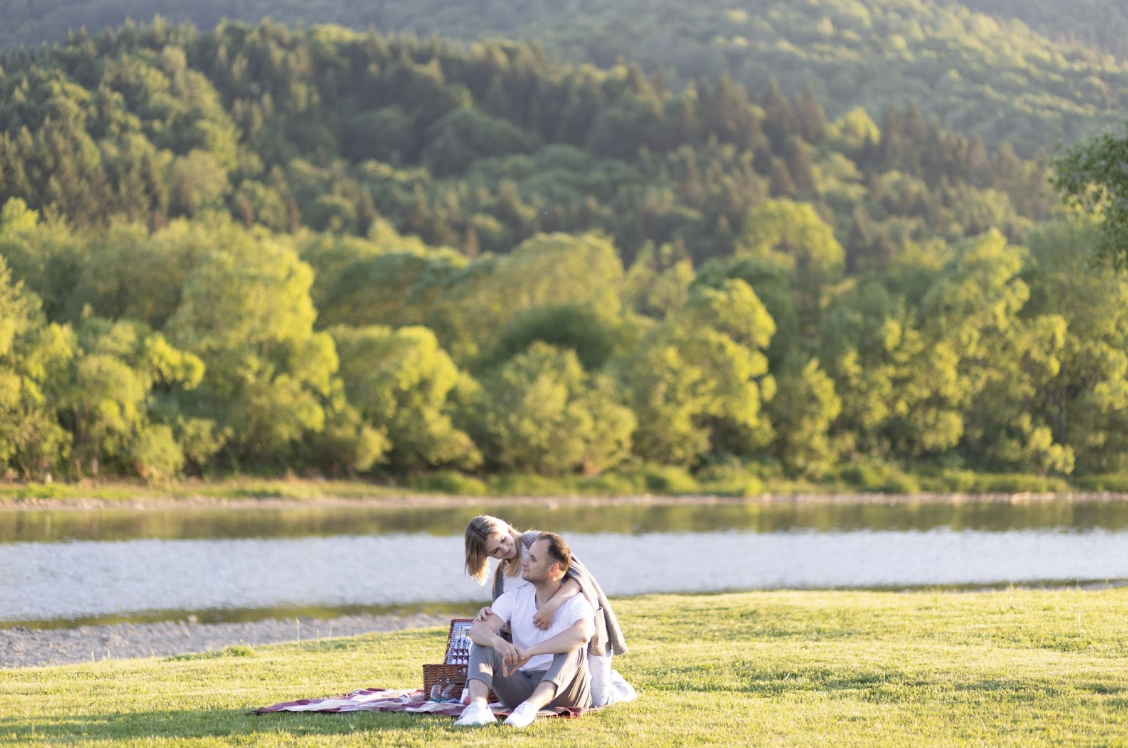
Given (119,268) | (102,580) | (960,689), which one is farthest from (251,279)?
→ (960,689)

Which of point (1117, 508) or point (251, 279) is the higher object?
point (251, 279)

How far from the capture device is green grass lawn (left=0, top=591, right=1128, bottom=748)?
34.4ft

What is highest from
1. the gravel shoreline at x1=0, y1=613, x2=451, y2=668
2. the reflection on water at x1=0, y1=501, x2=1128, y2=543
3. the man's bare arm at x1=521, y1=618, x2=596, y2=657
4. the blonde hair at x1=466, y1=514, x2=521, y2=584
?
the blonde hair at x1=466, y1=514, x2=521, y2=584

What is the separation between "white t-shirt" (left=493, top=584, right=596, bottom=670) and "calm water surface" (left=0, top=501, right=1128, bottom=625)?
22.1 metres

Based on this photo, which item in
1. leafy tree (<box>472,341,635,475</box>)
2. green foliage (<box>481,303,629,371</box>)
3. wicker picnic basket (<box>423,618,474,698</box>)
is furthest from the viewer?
green foliage (<box>481,303,629,371</box>)

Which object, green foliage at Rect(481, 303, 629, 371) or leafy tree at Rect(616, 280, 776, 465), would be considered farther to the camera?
green foliage at Rect(481, 303, 629, 371)

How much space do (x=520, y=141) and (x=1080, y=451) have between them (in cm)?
11059

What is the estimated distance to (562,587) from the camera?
1156cm

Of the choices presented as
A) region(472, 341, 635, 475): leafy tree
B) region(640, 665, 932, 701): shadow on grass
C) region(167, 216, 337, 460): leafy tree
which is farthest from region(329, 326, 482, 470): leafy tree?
region(640, 665, 932, 701): shadow on grass

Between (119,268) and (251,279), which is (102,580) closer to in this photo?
(251,279)

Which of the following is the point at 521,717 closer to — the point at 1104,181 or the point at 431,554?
the point at 1104,181

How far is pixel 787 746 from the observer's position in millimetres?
10102

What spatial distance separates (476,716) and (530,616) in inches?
43.6

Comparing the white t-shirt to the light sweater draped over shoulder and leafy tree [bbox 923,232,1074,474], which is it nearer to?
the light sweater draped over shoulder
